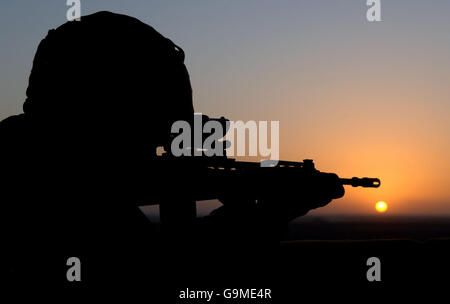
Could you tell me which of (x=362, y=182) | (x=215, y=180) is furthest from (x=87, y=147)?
(x=362, y=182)

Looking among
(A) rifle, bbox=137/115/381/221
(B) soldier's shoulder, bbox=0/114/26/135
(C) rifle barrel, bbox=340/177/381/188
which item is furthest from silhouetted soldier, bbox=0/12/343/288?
(C) rifle barrel, bbox=340/177/381/188

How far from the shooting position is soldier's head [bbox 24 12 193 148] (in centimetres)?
471

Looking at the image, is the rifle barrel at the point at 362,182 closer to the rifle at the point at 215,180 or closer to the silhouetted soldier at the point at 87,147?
the rifle at the point at 215,180

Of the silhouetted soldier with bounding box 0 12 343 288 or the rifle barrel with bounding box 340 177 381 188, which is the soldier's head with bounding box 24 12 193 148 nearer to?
the silhouetted soldier with bounding box 0 12 343 288

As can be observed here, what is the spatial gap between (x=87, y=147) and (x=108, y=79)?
54 centimetres

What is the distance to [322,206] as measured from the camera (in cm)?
641

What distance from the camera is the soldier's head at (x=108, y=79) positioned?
4.71 m

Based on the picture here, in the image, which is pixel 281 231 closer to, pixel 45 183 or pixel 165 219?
pixel 165 219

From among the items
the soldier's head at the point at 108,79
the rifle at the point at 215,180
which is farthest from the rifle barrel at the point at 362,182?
the soldier's head at the point at 108,79

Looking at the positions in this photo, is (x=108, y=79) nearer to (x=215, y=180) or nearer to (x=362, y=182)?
(x=215, y=180)

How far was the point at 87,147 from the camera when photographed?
4656 millimetres

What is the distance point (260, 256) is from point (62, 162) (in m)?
1.86
